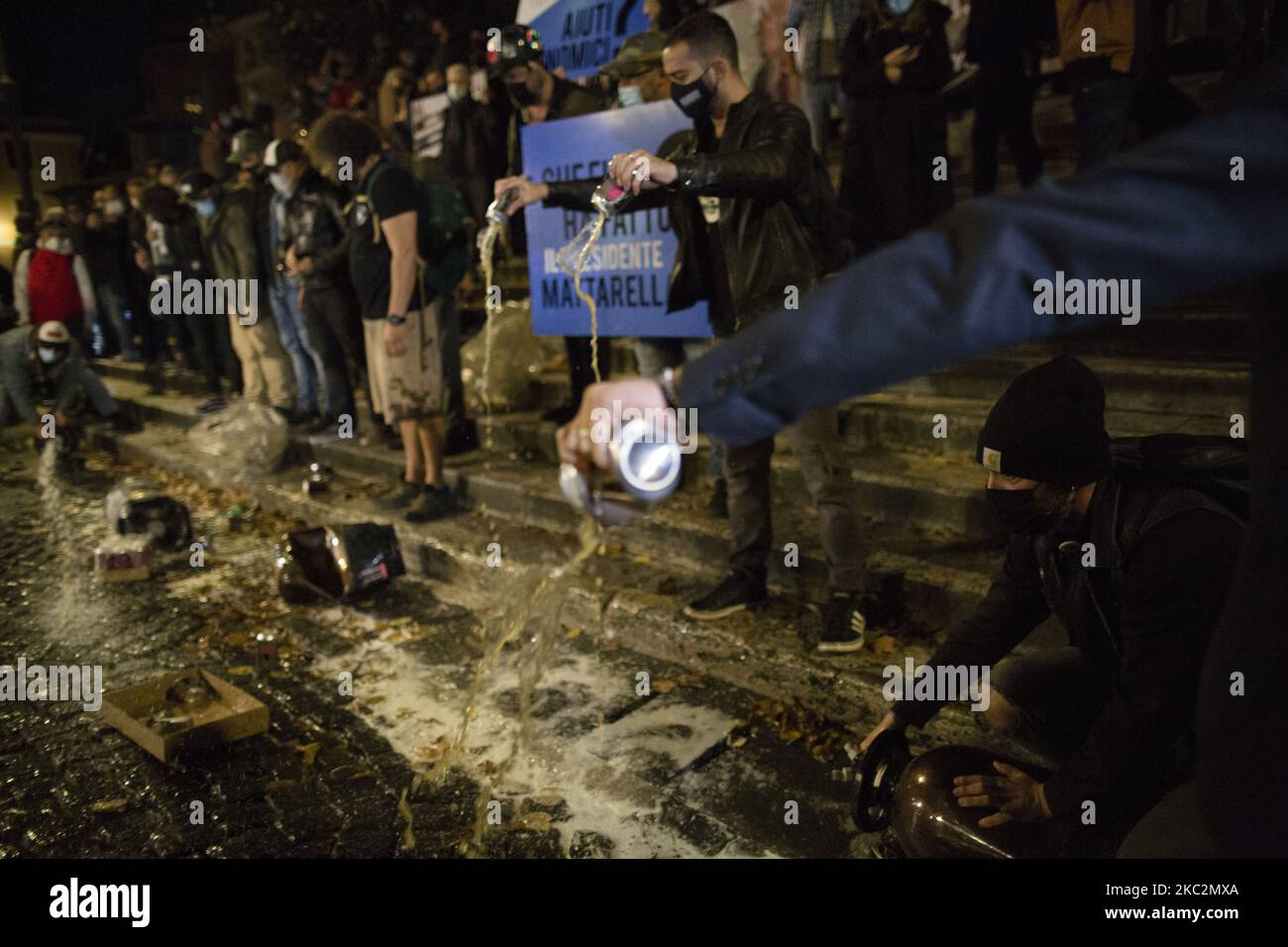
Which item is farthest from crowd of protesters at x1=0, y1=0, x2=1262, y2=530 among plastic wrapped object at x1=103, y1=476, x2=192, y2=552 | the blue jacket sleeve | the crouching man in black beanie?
the blue jacket sleeve

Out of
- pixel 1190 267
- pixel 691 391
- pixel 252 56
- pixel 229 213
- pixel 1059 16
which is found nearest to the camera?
pixel 1190 267

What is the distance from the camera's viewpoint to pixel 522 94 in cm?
668

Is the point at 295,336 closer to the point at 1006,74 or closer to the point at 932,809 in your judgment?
the point at 1006,74

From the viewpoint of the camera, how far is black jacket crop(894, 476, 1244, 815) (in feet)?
7.11

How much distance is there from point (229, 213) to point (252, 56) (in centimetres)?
1963

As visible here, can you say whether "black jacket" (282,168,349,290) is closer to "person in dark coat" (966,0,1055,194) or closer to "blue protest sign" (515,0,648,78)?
"blue protest sign" (515,0,648,78)

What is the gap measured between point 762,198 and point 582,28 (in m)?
4.79

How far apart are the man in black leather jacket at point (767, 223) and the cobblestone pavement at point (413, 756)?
849 millimetres

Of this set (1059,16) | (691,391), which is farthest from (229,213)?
(691,391)

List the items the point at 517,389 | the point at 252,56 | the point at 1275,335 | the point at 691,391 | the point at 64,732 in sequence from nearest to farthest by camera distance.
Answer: the point at 1275,335, the point at 691,391, the point at 64,732, the point at 517,389, the point at 252,56

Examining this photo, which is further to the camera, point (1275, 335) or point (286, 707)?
point (286, 707)

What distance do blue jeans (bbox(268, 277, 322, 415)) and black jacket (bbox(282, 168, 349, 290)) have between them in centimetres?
87
